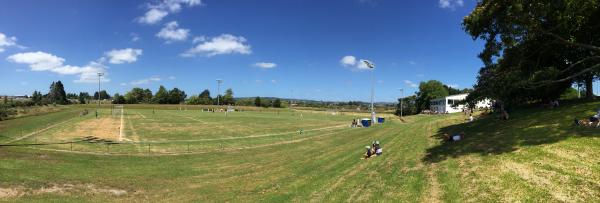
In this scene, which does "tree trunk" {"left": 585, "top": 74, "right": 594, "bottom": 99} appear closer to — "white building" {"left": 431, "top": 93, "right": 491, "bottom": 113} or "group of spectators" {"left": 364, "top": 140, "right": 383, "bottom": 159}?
"group of spectators" {"left": 364, "top": 140, "right": 383, "bottom": 159}

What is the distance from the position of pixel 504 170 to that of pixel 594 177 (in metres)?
3.17

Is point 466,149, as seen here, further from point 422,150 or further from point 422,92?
point 422,92

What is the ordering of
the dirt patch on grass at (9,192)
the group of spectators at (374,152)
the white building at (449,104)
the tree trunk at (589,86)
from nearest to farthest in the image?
the dirt patch on grass at (9,192) → the group of spectators at (374,152) → the tree trunk at (589,86) → the white building at (449,104)

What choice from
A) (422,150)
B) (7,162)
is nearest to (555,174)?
(422,150)

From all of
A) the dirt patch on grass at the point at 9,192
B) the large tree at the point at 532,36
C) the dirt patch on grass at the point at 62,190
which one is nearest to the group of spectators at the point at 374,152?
the large tree at the point at 532,36

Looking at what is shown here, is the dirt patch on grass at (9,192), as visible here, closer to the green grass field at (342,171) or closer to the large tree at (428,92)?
the green grass field at (342,171)

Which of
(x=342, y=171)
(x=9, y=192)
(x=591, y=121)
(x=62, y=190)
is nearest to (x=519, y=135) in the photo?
(x=591, y=121)

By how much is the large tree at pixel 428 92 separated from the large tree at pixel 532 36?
10064 centimetres

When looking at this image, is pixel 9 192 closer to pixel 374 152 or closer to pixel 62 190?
pixel 62 190

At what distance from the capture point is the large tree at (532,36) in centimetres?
2205

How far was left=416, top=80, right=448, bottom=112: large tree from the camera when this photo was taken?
133 meters

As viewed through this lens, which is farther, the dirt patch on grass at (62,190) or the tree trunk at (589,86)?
the tree trunk at (589,86)

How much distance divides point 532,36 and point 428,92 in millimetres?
112035

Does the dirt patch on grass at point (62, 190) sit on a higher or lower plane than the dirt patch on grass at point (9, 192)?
lower
